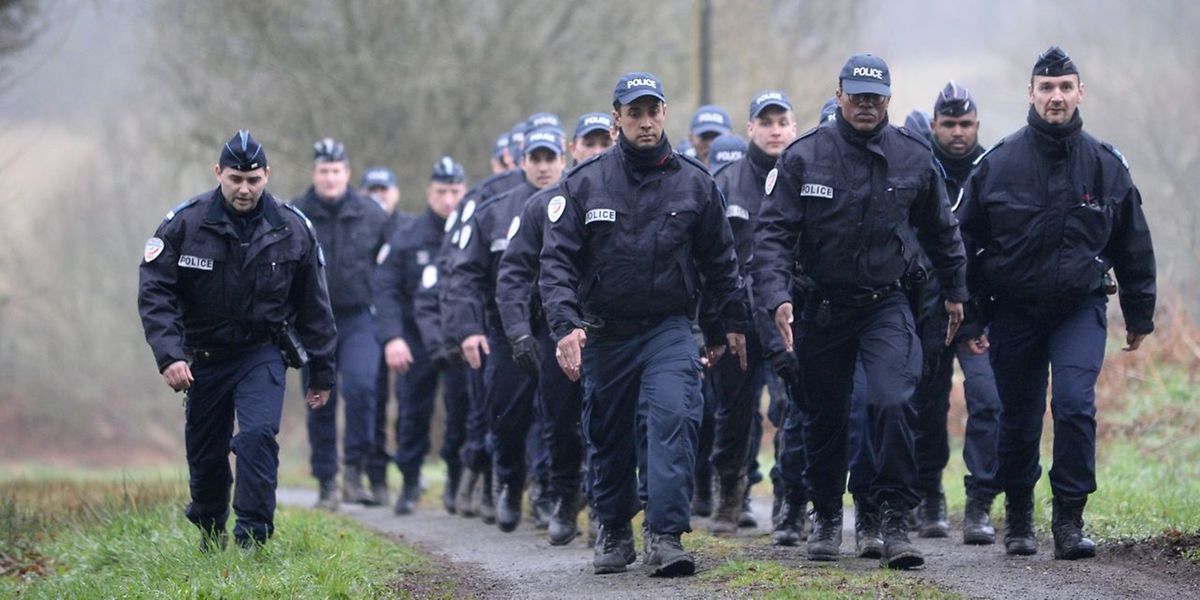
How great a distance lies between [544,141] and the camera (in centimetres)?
1124

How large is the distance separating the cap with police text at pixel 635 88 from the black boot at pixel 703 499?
343 centimetres

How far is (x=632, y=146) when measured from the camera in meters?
8.38

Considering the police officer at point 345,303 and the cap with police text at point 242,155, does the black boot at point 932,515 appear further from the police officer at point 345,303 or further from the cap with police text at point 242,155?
the police officer at point 345,303

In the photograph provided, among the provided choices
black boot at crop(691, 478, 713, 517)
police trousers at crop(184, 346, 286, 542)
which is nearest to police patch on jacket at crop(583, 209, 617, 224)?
police trousers at crop(184, 346, 286, 542)

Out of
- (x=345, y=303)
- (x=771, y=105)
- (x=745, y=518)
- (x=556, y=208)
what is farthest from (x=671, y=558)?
(x=345, y=303)

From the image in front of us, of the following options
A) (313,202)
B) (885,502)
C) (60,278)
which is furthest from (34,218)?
(885,502)

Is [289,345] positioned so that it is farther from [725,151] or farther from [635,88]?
[725,151]

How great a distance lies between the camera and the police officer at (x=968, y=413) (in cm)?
965

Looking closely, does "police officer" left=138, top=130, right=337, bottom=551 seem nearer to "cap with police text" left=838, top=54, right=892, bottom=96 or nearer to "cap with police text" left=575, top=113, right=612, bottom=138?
"cap with police text" left=575, top=113, right=612, bottom=138

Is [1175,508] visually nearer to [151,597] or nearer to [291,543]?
[291,543]

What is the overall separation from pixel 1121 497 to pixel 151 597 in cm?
583

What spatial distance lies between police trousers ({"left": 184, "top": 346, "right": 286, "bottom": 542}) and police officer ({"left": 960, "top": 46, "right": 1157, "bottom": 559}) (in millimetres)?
3696

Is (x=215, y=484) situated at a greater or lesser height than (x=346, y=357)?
lesser

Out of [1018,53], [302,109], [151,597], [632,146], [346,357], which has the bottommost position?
[151,597]
